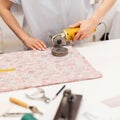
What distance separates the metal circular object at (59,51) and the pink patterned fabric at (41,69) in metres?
0.02

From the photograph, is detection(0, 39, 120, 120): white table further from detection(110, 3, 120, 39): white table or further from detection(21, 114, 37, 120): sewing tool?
detection(110, 3, 120, 39): white table

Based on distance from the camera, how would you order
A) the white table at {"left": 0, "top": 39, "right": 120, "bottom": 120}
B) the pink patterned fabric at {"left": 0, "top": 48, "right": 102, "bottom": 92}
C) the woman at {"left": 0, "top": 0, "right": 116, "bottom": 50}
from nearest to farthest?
the white table at {"left": 0, "top": 39, "right": 120, "bottom": 120}, the pink patterned fabric at {"left": 0, "top": 48, "right": 102, "bottom": 92}, the woman at {"left": 0, "top": 0, "right": 116, "bottom": 50}

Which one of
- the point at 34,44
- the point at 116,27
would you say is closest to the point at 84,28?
the point at 34,44

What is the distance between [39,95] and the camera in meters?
0.82

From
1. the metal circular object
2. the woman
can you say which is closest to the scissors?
the metal circular object

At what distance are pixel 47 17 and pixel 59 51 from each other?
10.0 inches

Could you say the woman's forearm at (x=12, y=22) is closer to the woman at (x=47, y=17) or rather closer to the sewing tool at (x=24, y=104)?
the woman at (x=47, y=17)

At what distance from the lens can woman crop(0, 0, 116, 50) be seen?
1.22 metres

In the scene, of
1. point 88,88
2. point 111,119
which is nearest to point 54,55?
point 88,88

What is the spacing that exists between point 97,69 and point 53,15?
42cm

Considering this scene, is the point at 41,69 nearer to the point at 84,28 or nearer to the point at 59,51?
the point at 59,51

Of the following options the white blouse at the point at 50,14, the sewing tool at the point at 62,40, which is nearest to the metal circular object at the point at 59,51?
the sewing tool at the point at 62,40

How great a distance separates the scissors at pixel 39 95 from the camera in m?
0.80

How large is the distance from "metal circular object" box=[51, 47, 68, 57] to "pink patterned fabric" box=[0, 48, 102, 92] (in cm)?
2
